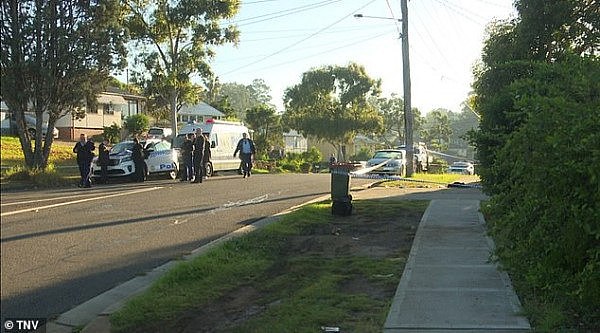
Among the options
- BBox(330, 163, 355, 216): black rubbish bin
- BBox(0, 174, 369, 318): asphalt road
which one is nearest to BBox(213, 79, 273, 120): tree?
BBox(0, 174, 369, 318): asphalt road

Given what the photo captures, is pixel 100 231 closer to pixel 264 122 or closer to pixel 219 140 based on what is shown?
pixel 219 140

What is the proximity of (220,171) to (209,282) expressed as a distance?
19.7 metres

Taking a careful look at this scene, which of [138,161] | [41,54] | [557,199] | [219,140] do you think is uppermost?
[41,54]

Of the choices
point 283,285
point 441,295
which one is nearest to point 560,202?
point 441,295

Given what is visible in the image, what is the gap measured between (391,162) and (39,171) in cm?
2133

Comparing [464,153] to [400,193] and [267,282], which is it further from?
[267,282]

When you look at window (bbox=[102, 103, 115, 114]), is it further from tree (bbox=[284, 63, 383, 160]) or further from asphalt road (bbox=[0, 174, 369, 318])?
asphalt road (bbox=[0, 174, 369, 318])

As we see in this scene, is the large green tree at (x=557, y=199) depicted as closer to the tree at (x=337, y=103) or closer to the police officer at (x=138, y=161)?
the police officer at (x=138, y=161)

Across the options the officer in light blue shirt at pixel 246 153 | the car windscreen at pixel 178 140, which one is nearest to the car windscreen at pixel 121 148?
the car windscreen at pixel 178 140

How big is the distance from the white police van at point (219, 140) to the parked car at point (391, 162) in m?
5.58

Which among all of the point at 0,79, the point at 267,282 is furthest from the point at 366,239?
the point at 0,79

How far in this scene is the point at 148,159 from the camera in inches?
859

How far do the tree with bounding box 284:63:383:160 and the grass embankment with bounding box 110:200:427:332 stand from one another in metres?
45.0

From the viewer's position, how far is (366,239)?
10.7 m
